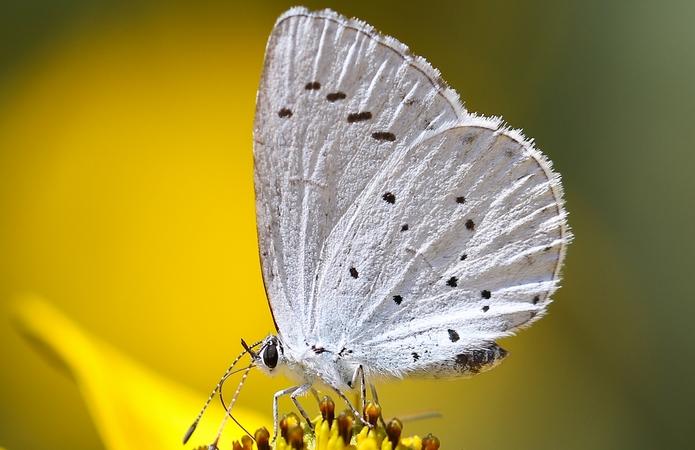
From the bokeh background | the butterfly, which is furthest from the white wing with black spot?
the bokeh background

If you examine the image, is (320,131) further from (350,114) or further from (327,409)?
(327,409)

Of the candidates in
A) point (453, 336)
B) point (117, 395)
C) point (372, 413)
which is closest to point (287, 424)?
point (372, 413)

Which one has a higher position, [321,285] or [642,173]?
[642,173]

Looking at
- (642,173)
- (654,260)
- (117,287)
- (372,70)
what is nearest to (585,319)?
(654,260)

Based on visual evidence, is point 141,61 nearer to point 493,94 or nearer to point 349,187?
point 493,94

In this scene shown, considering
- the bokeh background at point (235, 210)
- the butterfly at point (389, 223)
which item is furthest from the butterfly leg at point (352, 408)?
the bokeh background at point (235, 210)

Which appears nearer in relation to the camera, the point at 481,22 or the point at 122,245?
the point at 122,245

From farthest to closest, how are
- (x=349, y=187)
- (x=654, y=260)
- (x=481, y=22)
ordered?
(x=481, y=22)
(x=654, y=260)
(x=349, y=187)
